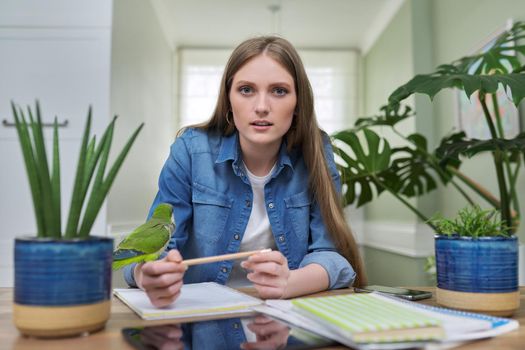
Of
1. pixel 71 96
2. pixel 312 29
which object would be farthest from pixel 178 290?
pixel 312 29

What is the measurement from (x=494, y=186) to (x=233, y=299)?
2.28 meters

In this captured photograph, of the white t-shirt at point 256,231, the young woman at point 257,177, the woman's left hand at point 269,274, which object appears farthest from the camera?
the white t-shirt at point 256,231

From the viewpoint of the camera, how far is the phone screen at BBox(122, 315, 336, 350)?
557 millimetres

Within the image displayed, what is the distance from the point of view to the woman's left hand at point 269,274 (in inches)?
31.6

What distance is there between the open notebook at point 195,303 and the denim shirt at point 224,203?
1.08ft

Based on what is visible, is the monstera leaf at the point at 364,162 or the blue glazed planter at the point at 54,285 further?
the monstera leaf at the point at 364,162

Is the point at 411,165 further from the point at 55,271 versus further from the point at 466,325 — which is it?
the point at 55,271

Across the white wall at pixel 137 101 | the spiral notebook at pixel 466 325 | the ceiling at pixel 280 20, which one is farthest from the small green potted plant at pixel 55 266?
the ceiling at pixel 280 20

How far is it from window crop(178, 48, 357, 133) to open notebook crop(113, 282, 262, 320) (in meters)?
4.45

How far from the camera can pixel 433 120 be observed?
11.8 feet

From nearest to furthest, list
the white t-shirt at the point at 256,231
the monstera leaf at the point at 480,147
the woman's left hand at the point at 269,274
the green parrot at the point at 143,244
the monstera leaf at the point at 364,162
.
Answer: the green parrot at the point at 143,244, the woman's left hand at the point at 269,274, the white t-shirt at the point at 256,231, the monstera leaf at the point at 480,147, the monstera leaf at the point at 364,162

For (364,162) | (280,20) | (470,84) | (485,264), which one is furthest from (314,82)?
(485,264)

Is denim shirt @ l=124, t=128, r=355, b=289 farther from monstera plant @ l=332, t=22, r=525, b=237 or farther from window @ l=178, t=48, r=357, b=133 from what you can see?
window @ l=178, t=48, r=357, b=133

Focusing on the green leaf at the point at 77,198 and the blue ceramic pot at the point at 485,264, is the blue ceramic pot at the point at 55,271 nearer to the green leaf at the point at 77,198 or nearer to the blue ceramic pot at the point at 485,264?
the green leaf at the point at 77,198
